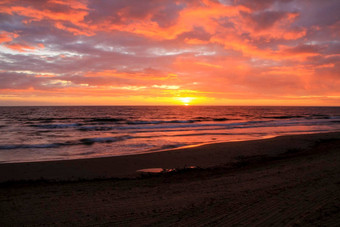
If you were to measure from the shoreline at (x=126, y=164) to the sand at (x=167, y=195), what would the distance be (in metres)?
0.05

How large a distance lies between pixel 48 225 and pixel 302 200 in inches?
238

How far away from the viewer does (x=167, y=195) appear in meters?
6.37

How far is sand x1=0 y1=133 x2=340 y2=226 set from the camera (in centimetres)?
473

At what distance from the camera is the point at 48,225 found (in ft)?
15.4

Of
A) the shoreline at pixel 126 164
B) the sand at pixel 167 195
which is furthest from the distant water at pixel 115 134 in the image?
the sand at pixel 167 195

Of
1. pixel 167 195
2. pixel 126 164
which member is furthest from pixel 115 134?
pixel 167 195

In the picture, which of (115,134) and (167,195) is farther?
(115,134)

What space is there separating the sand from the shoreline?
0.15 ft

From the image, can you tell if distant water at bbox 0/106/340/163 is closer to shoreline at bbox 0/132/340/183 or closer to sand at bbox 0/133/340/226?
shoreline at bbox 0/132/340/183

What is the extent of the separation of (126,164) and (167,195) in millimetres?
5131

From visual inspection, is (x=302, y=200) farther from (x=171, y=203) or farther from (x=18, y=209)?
(x=18, y=209)

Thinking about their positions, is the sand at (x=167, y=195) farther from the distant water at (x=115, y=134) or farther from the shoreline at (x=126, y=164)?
the distant water at (x=115, y=134)

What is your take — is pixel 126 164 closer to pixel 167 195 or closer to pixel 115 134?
pixel 167 195

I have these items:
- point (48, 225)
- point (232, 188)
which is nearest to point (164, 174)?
point (232, 188)
